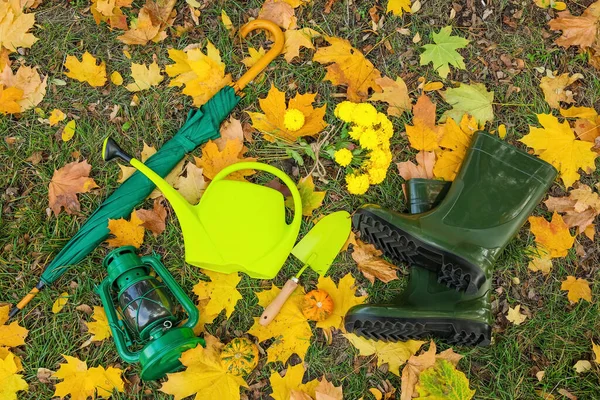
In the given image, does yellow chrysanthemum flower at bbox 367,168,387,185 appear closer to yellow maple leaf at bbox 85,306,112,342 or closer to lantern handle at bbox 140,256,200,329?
lantern handle at bbox 140,256,200,329

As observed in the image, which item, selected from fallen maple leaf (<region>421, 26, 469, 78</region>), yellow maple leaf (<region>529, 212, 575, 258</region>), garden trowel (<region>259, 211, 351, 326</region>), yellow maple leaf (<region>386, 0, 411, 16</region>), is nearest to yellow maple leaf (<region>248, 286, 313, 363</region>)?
garden trowel (<region>259, 211, 351, 326</region>)

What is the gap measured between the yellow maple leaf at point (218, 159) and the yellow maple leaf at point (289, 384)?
2.82 ft

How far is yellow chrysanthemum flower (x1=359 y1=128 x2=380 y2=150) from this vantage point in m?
2.07

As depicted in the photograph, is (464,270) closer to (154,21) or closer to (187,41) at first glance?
(187,41)

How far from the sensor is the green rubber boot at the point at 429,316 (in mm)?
1866

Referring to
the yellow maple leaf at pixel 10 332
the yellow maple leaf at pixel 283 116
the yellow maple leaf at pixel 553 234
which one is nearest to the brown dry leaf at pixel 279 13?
the yellow maple leaf at pixel 283 116

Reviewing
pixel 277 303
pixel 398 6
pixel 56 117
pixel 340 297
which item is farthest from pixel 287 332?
pixel 398 6

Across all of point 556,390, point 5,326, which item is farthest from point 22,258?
point 556,390

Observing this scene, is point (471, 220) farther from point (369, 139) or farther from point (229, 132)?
point (229, 132)

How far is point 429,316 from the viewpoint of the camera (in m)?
1.86

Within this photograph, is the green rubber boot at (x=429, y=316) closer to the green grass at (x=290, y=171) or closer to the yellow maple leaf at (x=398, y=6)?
the green grass at (x=290, y=171)

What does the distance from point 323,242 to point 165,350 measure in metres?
0.76

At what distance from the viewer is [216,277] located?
2.11 metres

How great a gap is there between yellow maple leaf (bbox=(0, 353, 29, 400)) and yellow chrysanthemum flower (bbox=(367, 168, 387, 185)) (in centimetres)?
170
